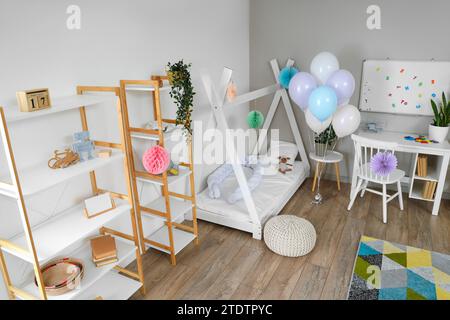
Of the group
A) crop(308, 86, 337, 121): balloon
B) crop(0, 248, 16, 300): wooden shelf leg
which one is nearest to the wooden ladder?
→ crop(0, 248, 16, 300): wooden shelf leg

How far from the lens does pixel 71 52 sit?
2014 millimetres

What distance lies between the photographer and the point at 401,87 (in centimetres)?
362

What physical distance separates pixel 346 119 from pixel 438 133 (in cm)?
98

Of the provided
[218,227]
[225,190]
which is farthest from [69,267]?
[225,190]

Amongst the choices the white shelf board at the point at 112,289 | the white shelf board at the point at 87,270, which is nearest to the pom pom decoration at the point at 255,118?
the white shelf board at the point at 87,270

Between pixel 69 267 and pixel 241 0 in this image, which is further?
pixel 241 0

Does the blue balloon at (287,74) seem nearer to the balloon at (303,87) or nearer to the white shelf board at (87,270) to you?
the balloon at (303,87)

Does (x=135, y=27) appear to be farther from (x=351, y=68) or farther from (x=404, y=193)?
(x=404, y=193)

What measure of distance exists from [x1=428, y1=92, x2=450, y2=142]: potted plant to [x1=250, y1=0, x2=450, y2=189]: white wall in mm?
288

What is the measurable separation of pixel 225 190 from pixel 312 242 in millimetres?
1067

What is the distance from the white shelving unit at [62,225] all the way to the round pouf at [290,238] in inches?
43.3

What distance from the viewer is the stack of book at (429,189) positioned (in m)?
3.36

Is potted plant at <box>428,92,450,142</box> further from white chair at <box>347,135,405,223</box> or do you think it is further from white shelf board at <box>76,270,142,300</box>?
white shelf board at <box>76,270,142,300</box>

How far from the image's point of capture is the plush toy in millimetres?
4052
